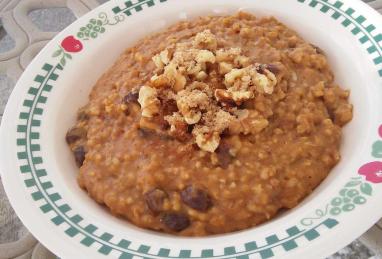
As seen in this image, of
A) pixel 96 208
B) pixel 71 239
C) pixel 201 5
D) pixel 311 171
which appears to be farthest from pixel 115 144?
pixel 201 5

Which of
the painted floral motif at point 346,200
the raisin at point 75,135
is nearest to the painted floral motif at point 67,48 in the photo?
the raisin at point 75,135

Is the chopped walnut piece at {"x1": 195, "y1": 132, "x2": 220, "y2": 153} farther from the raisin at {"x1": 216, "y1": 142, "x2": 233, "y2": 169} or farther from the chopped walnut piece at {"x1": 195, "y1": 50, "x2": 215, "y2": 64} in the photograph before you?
the chopped walnut piece at {"x1": 195, "y1": 50, "x2": 215, "y2": 64}

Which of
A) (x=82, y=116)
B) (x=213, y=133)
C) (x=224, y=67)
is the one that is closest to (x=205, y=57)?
(x=224, y=67)

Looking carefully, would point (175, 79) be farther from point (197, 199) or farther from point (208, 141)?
point (197, 199)

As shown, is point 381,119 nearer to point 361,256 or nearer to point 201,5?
point 361,256

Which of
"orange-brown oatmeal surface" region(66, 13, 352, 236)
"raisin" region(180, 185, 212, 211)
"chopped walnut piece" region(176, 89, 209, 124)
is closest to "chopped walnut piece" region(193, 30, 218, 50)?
"orange-brown oatmeal surface" region(66, 13, 352, 236)
